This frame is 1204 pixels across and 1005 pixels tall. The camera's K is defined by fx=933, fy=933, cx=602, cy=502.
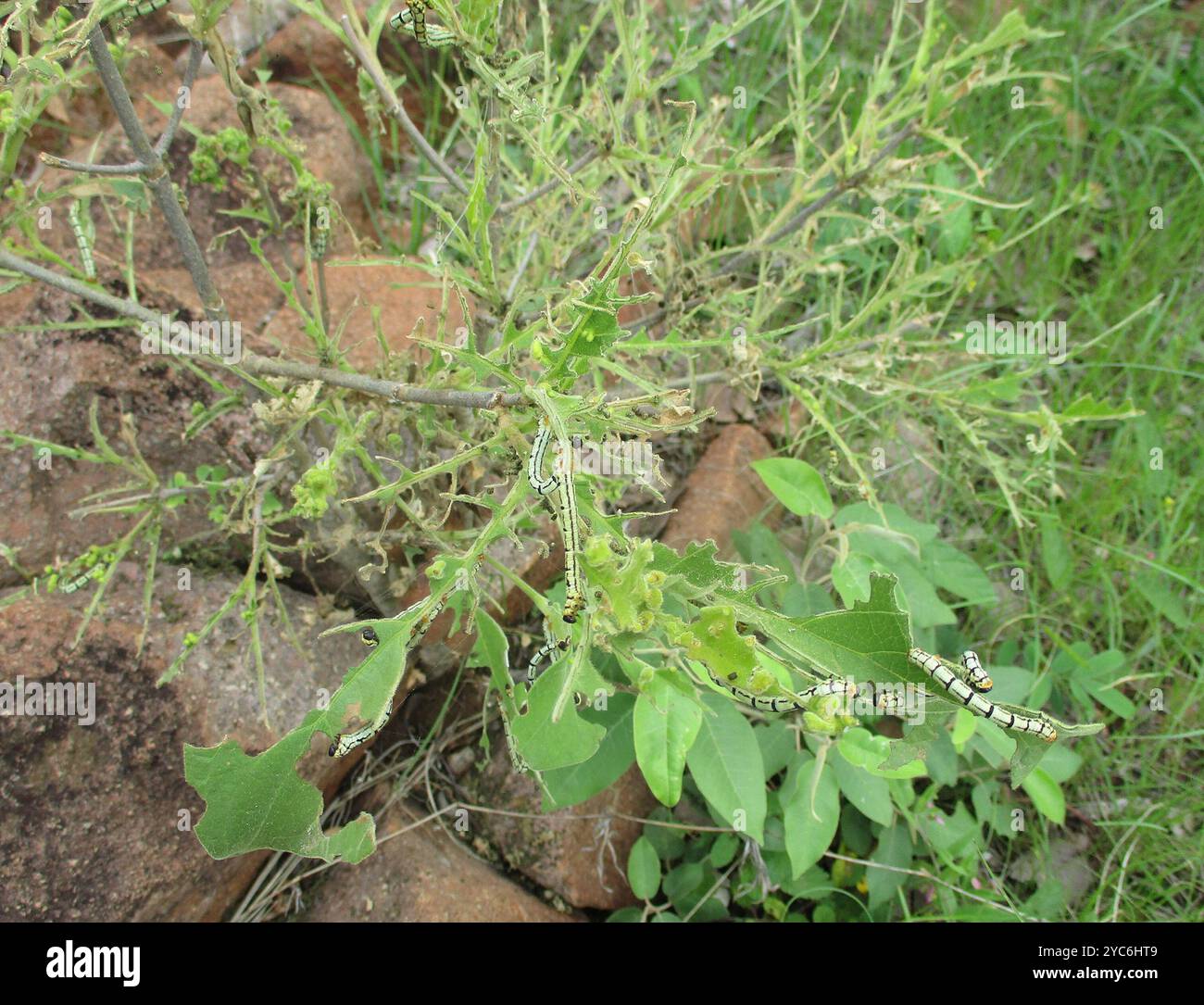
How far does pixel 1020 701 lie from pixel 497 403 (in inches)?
56.6

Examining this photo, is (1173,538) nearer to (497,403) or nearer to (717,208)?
(717,208)

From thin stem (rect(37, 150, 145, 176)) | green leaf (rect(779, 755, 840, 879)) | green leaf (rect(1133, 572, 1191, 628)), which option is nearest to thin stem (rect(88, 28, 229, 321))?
thin stem (rect(37, 150, 145, 176))

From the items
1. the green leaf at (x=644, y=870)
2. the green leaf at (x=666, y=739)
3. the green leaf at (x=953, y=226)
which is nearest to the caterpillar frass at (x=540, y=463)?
the green leaf at (x=666, y=739)

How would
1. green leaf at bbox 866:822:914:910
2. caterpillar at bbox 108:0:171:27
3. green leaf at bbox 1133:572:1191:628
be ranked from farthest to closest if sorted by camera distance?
green leaf at bbox 1133:572:1191:628 < green leaf at bbox 866:822:914:910 < caterpillar at bbox 108:0:171:27

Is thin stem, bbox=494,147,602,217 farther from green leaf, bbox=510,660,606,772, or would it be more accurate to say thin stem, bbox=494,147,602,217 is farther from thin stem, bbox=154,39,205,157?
green leaf, bbox=510,660,606,772

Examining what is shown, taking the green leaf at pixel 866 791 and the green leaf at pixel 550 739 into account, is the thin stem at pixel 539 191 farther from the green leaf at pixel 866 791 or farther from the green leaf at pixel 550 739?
the green leaf at pixel 866 791

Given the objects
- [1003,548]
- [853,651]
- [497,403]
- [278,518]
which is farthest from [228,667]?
[1003,548]

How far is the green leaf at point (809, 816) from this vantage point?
1.63 meters

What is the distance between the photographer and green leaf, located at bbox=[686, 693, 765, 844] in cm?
156

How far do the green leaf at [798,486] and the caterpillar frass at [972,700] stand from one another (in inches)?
29.7

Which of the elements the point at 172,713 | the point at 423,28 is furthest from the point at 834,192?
the point at 172,713

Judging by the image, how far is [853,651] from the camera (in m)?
1.03

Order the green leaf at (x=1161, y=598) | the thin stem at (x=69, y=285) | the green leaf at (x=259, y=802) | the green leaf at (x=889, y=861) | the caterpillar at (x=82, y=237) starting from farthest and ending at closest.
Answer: the green leaf at (x=1161, y=598), the green leaf at (x=889, y=861), the caterpillar at (x=82, y=237), the thin stem at (x=69, y=285), the green leaf at (x=259, y=802)

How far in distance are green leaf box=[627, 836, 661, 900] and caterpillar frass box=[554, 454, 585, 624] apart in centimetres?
101
